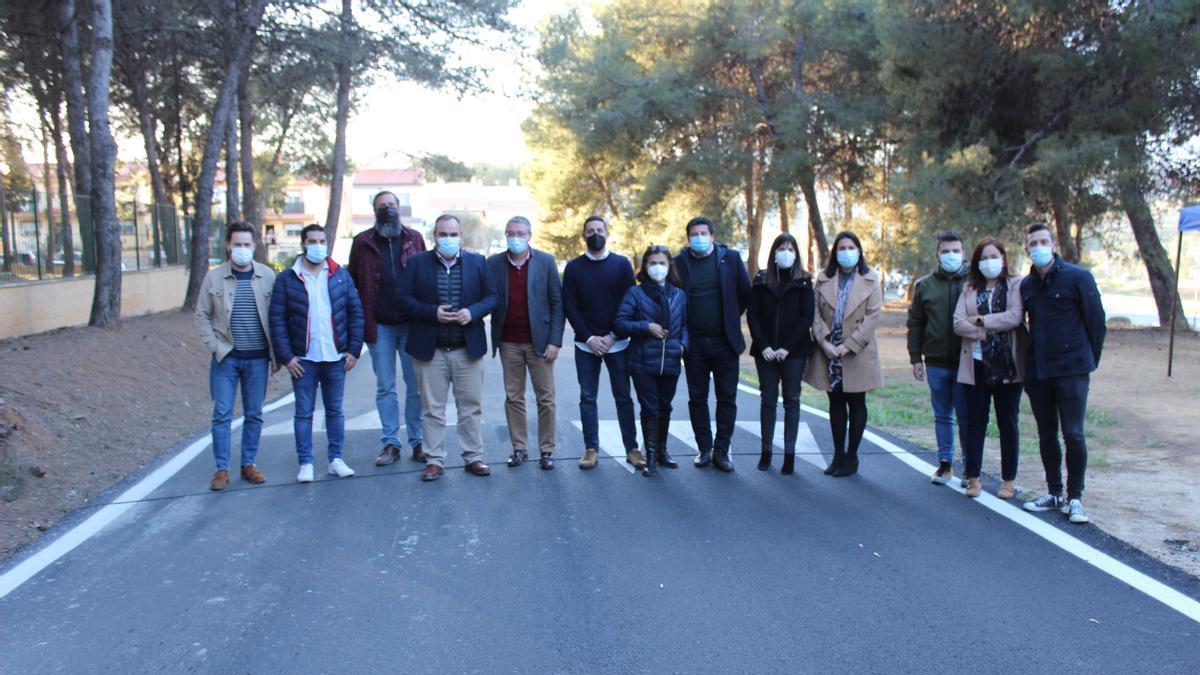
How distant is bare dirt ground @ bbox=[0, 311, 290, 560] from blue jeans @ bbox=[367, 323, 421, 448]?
2.05m

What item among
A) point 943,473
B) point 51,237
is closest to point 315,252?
point 943,473

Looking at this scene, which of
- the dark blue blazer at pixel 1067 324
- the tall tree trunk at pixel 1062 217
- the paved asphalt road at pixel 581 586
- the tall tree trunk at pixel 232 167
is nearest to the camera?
the paved asphalt road at pixel 581 586

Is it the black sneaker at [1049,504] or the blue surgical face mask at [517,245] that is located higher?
the blue surgical face mask at [517,245]

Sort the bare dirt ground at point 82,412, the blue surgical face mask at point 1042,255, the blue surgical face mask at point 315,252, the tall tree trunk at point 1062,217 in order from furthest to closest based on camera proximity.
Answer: the tall tree trunk at point 1062,217, the blue surgical face mask at point 315,252, the bare dirt ground at point 82,412, the blue surgical face mask at point 1042,255

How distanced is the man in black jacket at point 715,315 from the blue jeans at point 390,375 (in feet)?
7.28

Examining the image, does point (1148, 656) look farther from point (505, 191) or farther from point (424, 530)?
point (505, 191)

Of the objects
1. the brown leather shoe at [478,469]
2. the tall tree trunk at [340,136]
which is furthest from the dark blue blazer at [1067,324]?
the tall tree trunk at [340,136]

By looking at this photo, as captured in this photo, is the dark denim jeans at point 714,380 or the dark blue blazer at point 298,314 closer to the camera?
the dark blue blazer at point 298,314

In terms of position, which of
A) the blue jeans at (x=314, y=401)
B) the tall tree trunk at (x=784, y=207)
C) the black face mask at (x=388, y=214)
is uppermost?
the tall tree trunk at (x=784, y=207)

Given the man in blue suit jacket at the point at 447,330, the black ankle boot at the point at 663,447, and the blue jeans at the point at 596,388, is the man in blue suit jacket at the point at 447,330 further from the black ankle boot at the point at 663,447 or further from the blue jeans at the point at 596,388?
the black ankle boot at the point at 663,447

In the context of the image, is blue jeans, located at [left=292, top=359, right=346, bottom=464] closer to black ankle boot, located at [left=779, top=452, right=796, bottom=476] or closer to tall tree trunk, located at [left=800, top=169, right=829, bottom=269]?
black ankle boot, located at [left=779, top=452, right=796, bottom=476]

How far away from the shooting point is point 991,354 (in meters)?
6.46

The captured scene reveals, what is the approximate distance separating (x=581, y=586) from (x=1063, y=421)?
11.1ft

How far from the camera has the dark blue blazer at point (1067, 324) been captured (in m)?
6.02
